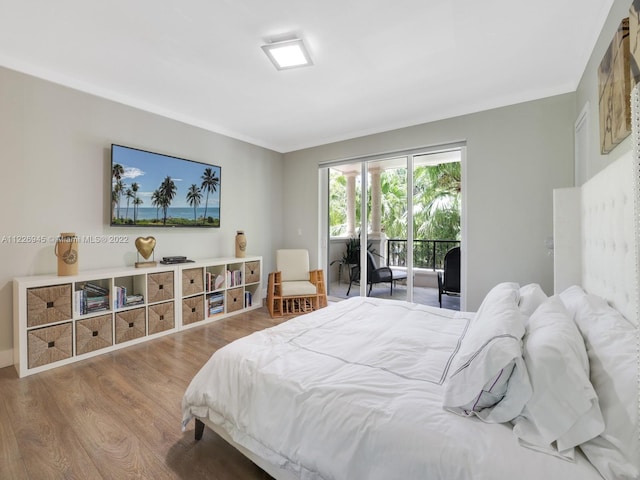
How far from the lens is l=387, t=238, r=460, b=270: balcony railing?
3.88 meters

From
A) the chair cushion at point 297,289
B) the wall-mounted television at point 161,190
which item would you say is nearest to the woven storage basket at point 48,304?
the wall-mounted television at point 161,190

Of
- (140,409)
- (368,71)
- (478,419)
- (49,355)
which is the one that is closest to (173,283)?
(49,355)

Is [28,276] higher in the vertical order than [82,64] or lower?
lower

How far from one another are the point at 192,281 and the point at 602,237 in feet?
12.2

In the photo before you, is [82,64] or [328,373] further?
[82,64]

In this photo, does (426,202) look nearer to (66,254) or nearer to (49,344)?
(66,254)

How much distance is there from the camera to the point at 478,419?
99cm

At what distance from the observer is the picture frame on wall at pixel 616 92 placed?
57.9 inches

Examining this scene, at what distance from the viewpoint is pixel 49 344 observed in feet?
8.30

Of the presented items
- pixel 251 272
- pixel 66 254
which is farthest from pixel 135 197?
pixel 251 272

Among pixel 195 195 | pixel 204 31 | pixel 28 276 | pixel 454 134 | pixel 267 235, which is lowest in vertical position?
pixel 28 276

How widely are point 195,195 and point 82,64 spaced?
5.53 feet

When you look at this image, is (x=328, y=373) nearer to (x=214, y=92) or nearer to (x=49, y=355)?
(x=49, y=355)

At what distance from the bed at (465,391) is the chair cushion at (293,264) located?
2.77 meters
